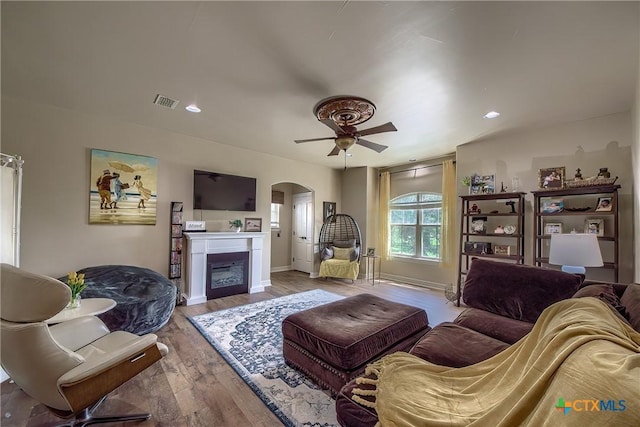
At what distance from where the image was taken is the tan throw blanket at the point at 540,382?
0.67 meters

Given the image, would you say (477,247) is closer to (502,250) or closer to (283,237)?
(502,250)

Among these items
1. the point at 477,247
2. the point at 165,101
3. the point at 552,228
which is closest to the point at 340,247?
the point at 477,247

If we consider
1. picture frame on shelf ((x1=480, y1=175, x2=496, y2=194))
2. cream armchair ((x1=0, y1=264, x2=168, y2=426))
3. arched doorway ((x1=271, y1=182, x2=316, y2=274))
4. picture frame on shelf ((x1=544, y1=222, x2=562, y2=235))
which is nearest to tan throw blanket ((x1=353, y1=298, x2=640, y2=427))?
cream armchair ((x1=0, y1=264, x2=168, y2=426))

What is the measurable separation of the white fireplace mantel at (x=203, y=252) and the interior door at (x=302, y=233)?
6.20 ft

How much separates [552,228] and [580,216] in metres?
0.35

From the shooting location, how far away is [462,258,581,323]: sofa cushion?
2.12 meters

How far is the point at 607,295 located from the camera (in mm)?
1574

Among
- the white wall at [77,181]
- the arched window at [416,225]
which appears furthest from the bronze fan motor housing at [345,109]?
the arched window at [416,225]

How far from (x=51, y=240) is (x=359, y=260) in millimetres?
5243

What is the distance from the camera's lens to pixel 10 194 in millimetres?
2355

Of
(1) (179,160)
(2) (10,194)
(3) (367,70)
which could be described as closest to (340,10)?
(3) (367,70)

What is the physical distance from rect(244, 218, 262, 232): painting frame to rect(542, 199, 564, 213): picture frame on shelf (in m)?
4.64

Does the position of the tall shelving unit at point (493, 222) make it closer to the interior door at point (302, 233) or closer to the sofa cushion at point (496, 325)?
the sofa cushion at point (496, 325)

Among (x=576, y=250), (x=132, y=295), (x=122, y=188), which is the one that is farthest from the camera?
(x=122, y=188)
